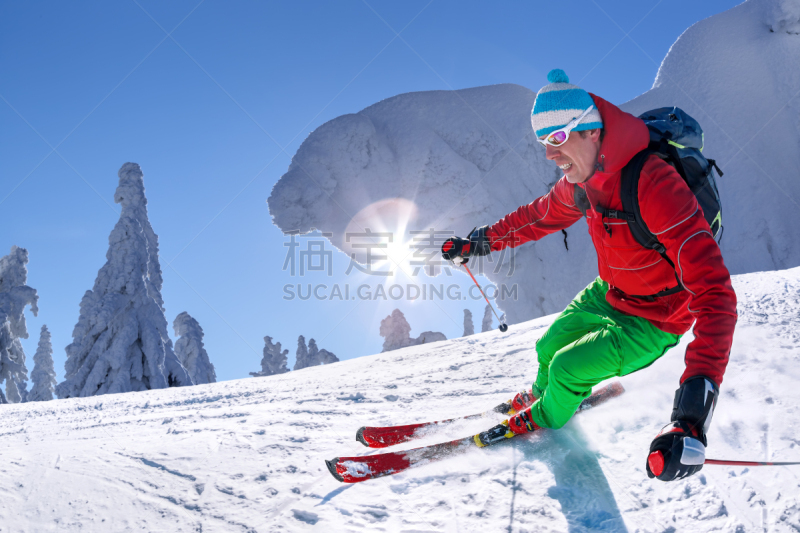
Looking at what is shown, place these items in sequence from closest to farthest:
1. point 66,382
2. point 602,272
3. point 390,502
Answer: point 390,502, point 602,272, point 66,382

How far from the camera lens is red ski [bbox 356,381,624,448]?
2.35 meters

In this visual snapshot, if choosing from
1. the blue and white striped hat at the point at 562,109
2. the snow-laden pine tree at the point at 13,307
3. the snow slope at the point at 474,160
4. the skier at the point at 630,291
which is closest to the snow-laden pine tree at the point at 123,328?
the snow-laden pine tree at the point at 13,307

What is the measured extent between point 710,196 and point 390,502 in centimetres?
191

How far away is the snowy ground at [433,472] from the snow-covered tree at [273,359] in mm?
22828

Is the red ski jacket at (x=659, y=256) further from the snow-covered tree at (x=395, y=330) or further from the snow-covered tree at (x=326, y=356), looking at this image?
the snow-covered tree at (x=326, y=356)

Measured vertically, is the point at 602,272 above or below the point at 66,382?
below

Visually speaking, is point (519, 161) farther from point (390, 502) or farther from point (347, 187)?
point (390, 502)

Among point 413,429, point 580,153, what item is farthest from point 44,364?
point 580,153

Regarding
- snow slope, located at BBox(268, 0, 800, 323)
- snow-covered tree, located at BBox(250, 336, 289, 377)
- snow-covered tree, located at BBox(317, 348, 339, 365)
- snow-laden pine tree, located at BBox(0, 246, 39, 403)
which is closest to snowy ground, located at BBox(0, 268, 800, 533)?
snow slope, located at BBox(268, 0, 800, 323)

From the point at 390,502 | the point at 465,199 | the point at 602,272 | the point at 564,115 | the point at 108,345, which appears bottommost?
the point at 390,502

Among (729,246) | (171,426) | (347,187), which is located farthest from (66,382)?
(729,246)

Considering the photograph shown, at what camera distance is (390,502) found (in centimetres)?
174

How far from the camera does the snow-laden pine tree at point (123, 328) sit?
13.9 m

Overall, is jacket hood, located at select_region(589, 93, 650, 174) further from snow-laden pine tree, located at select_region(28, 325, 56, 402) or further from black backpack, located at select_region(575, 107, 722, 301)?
snow-laden pine tree, located at select_region(28, 325, 56, 402)
